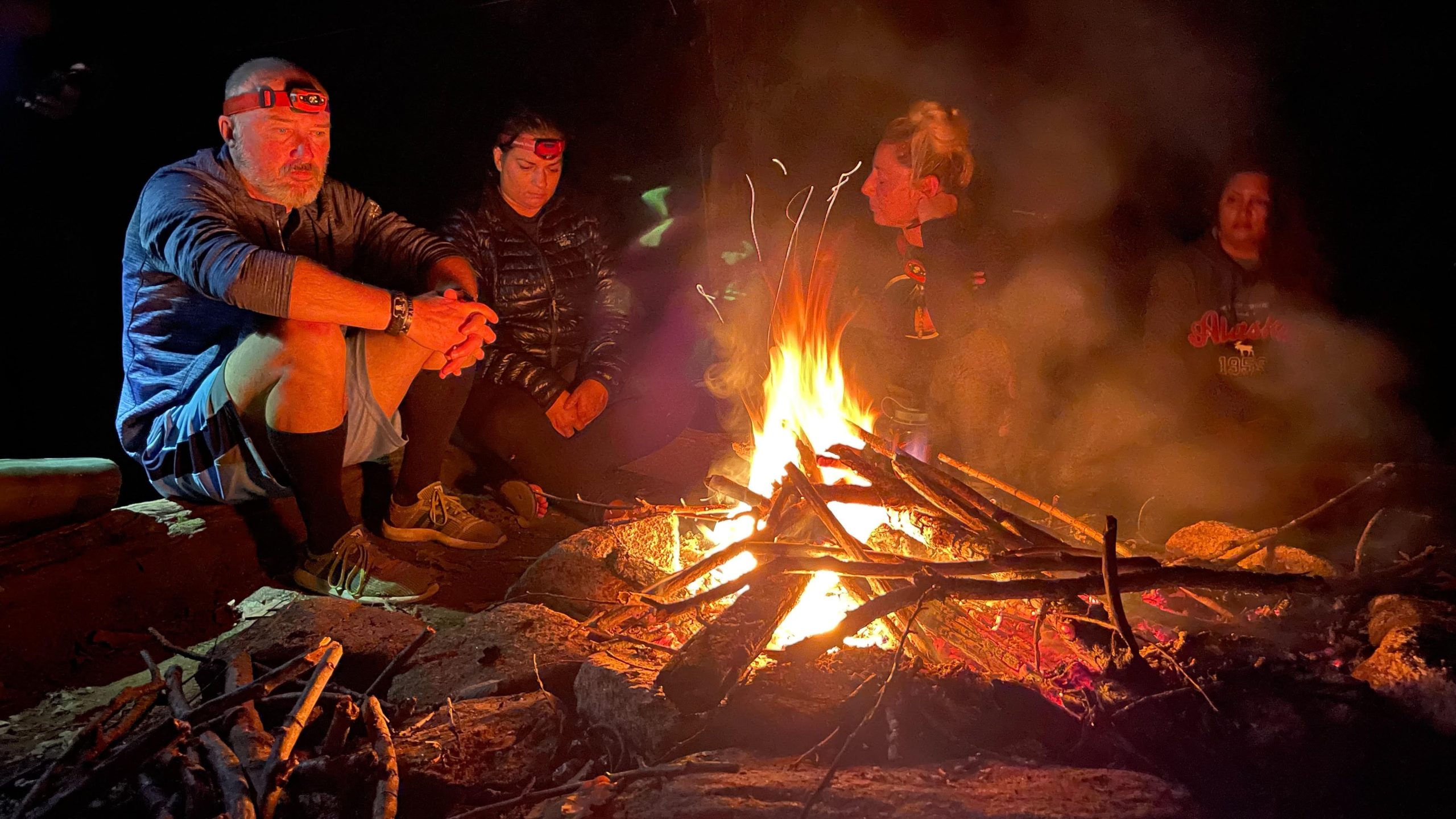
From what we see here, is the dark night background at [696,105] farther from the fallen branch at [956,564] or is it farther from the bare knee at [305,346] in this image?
the fallen branch at [956,564]

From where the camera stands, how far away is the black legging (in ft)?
16.1

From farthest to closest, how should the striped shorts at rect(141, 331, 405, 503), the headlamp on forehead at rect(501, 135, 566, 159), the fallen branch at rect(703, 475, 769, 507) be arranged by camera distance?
the headlamp on forehead at rect(501, 135, 566, 159)
the striped shorts at rect(141, 331, 405, 503)
the fallen branch at rect(703, 475, 769, 507)

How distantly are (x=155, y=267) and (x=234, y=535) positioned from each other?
1.23 m

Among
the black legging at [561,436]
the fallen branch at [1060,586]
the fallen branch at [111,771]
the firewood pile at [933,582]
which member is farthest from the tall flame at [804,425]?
the fallen branch at [111,771]

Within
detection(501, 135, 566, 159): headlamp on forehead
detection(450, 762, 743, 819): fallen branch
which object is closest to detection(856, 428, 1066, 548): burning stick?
detection(450, 762, 743, 819): fallen branch

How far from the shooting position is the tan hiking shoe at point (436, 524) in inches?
169

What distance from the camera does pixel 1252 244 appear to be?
5.27 m

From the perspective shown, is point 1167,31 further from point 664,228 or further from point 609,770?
point 609,770

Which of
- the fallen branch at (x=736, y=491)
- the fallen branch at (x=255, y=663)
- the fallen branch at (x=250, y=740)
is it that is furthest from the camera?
the fallen branch at (x=736, y=491)

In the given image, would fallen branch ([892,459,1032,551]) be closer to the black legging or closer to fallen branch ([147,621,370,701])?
fallen branch ([147,621,370,701])

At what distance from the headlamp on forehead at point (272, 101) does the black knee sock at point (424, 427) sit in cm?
133

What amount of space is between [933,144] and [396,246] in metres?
3.28

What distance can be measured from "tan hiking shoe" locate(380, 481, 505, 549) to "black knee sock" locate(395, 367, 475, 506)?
5cm

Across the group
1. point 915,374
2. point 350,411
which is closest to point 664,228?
point 915,374
